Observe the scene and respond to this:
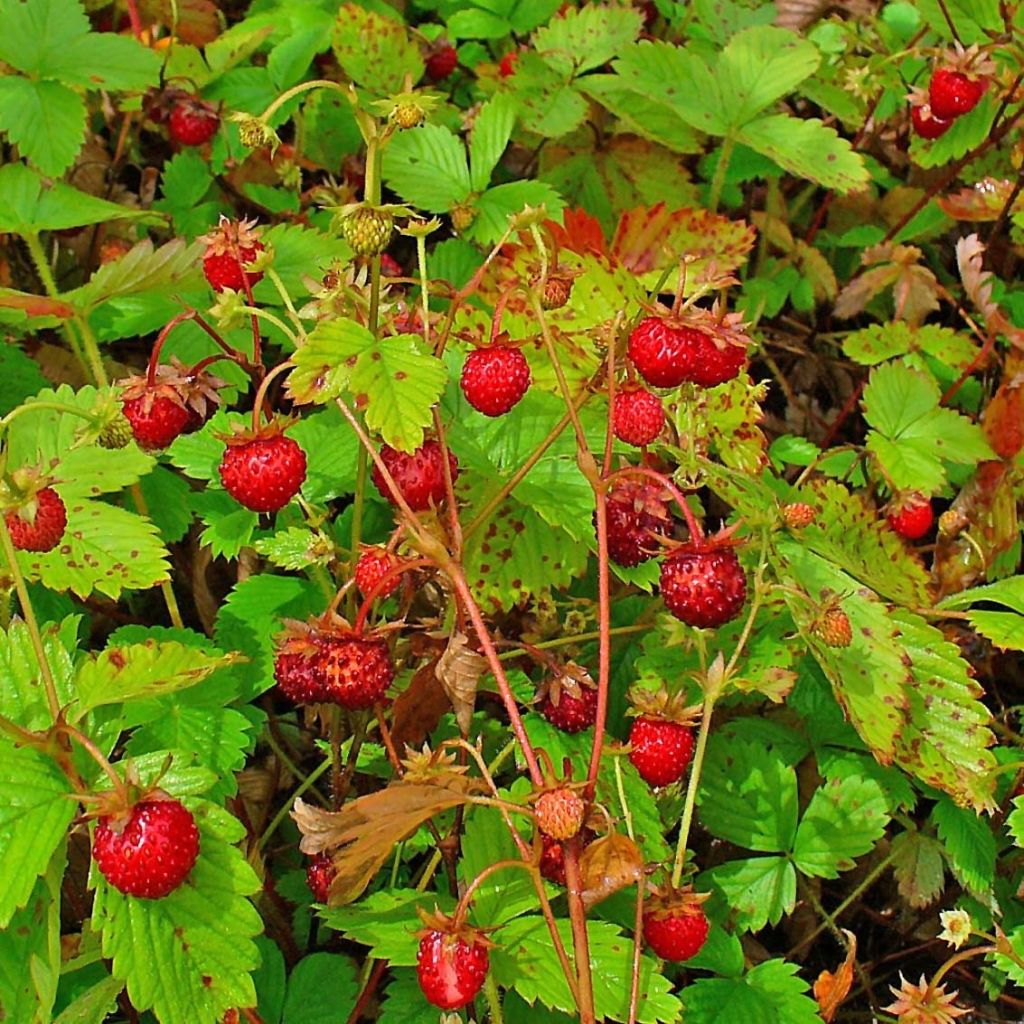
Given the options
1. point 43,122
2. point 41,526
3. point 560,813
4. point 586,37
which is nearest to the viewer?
point 560,813

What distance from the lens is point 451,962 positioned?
4.59 ft

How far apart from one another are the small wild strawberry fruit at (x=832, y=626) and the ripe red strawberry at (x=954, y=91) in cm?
186

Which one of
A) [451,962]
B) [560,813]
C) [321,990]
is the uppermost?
[560,813]

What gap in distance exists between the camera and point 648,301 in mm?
1685

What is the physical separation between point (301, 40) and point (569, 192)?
0.87 metres

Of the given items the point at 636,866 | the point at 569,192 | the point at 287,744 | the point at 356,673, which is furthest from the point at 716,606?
the point at 569,192

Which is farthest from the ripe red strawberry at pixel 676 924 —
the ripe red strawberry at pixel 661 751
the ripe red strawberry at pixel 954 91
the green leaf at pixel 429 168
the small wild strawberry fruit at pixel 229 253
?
the ripe red strawberry at pixel 954 91

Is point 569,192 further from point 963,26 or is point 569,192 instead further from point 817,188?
point 963,26

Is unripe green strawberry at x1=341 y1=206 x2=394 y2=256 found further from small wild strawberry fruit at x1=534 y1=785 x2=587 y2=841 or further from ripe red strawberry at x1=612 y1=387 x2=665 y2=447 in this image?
small wild strawberry fruit at x1=534 y1=785 x2=587 y2=841

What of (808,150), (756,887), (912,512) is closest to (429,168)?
(808,150)

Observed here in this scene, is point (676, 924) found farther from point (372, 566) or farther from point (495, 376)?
point (495, 376)

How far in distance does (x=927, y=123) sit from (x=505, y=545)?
1975mm

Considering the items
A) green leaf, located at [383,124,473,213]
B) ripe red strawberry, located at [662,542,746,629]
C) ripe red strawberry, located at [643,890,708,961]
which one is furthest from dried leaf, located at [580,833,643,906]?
green leaf, located at [383,124,473,213]

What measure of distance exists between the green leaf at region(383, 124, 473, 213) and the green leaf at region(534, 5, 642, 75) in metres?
0.53
